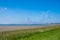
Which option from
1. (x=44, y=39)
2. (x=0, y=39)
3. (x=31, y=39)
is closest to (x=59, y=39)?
(x=44, y=39)

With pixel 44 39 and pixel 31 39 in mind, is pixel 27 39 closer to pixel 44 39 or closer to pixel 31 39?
pixel 31 39

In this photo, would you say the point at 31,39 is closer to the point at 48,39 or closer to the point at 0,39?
the point at 48,39

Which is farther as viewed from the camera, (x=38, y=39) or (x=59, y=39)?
(x=38, y=39)

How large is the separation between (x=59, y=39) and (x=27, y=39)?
4337mm

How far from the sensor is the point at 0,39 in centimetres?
1884

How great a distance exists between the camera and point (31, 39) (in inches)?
808

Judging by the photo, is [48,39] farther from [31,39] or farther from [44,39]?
[31,39]

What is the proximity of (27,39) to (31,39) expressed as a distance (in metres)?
0.60

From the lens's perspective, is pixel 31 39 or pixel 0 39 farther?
pixel 31 39

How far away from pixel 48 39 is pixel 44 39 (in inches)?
21.6

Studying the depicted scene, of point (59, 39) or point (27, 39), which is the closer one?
point (59, 39)

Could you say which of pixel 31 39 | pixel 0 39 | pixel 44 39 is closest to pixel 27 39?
pixel 31 39

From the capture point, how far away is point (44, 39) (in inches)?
774

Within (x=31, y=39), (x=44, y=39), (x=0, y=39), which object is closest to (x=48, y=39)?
(x=44, y=39)
